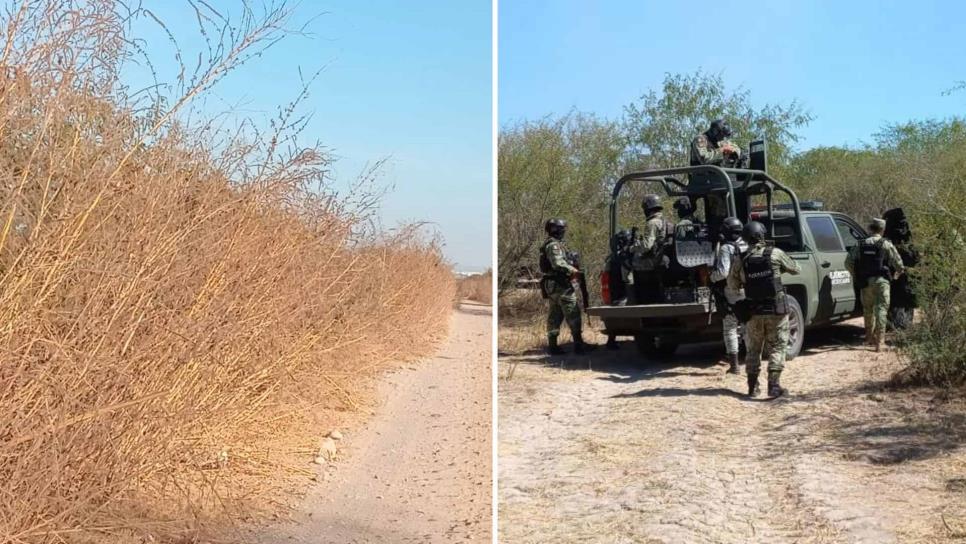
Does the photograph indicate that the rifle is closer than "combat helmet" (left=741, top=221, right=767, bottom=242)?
No

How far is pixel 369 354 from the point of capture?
30.5 feet

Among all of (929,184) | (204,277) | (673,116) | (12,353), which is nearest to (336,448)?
(204,277)

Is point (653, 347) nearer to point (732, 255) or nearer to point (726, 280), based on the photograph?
point (726, 280)

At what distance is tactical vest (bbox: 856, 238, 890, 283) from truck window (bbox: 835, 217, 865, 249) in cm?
30

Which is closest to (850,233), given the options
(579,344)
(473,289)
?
(579,344)

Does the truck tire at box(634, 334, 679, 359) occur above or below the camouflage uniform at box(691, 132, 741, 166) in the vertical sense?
below

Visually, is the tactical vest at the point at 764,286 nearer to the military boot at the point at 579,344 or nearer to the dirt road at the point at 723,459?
the dirt road at the point at 723,459

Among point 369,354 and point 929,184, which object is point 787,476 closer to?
point 929,184

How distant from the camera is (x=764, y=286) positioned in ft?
22.1

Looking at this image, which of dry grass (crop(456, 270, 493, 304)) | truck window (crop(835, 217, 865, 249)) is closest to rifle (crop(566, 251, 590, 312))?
truck window (crop(835, 217, 865, 249))

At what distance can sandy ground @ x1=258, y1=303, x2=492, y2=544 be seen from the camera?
5016 millimetres

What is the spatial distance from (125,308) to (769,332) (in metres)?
4.78

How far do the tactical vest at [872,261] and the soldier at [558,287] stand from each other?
254cm

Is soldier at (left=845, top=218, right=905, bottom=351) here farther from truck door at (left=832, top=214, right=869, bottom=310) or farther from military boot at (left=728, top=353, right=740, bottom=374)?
military boot at (left=728, top=353, right=740, bottom=374)
